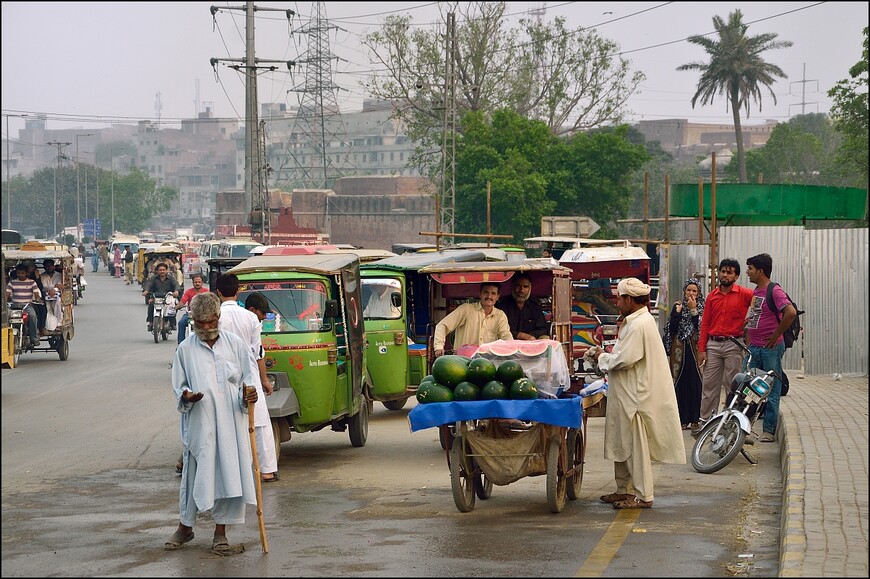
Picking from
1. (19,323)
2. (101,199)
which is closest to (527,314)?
(19,323)

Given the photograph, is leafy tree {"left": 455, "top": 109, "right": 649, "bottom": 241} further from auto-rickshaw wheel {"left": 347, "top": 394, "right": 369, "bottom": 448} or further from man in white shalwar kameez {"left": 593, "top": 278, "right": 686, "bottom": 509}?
man in white shalwar kameez {"left": 593, "top": 278, "right": 686, "bottom": 509}

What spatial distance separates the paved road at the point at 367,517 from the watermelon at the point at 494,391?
880 mm

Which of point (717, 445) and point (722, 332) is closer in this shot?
point (717, 445)

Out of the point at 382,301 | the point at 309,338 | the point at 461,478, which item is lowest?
the point at 461,478

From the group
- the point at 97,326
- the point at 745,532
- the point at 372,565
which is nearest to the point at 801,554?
the point at 745,532

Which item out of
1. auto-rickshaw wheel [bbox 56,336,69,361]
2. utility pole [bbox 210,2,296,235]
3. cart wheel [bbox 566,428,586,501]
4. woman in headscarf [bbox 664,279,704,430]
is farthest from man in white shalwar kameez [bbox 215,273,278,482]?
utility pole [bbox 210,2,296,235]

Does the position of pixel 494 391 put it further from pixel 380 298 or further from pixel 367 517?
pixel 380 298

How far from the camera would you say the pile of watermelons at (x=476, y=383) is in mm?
9242

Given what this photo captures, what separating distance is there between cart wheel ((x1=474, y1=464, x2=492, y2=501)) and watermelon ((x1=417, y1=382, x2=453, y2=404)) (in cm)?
83

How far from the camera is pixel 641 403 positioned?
930cm


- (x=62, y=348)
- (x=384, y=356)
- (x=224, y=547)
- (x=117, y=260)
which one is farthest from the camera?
(x=117, y=260)

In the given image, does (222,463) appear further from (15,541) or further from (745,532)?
(745,532)

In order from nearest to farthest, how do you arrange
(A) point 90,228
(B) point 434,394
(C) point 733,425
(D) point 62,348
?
(B) point 434,394 < (C) point 733,425 < (D) point 62,348 < (A) point 90,228

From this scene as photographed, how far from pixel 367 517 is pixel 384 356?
568cm
